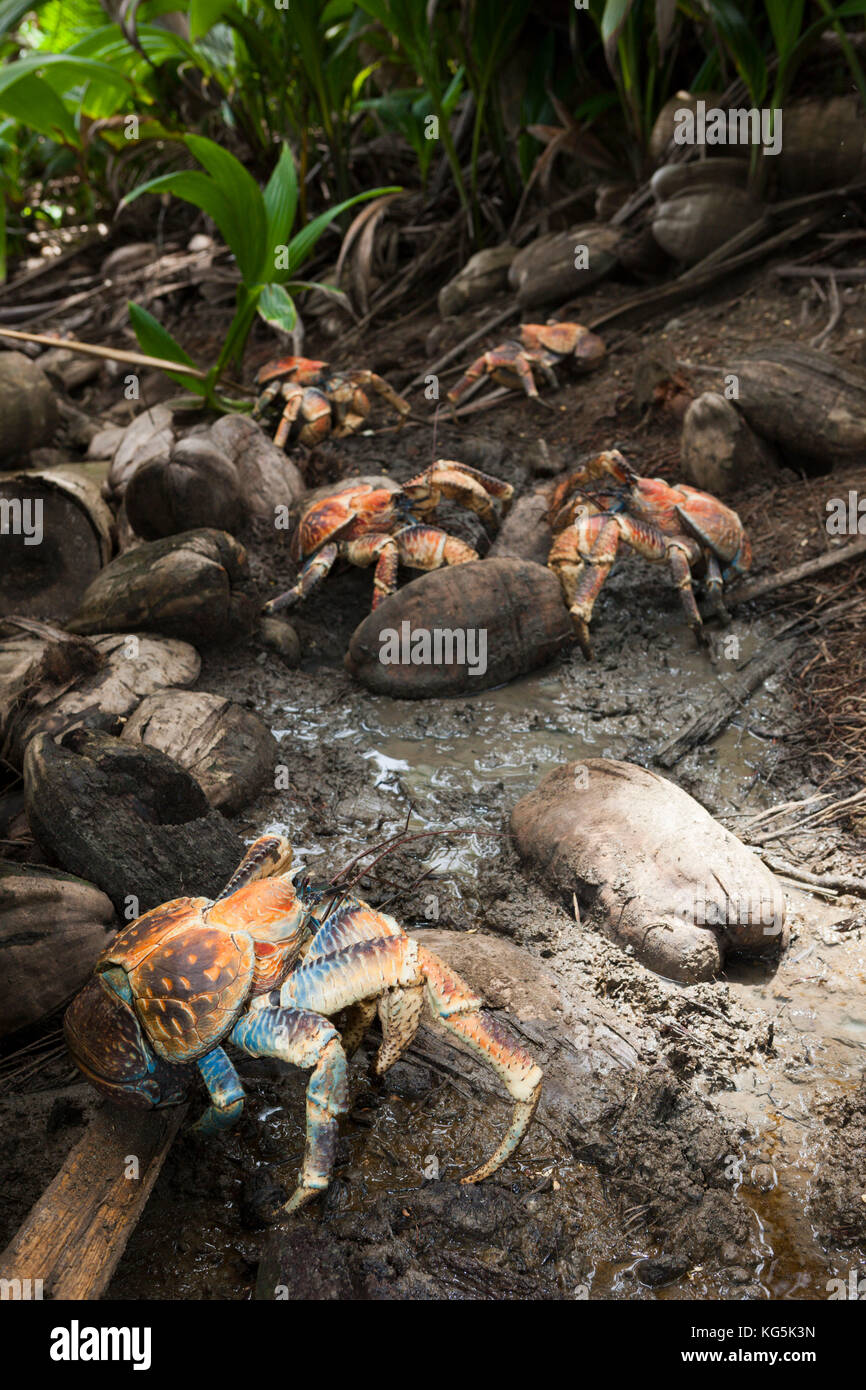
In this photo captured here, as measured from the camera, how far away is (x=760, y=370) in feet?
15.7

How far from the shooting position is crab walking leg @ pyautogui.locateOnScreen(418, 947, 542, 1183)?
2.01 m

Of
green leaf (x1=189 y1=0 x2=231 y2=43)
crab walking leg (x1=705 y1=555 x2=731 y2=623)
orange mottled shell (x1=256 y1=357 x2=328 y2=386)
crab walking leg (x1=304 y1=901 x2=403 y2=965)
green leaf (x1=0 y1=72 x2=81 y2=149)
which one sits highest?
green leaf (x1=189 y1=0 x2=231 y2=43)

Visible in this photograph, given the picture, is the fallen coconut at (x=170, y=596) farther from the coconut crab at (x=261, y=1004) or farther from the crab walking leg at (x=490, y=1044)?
the crab walking leg at (x=490, y=1044)

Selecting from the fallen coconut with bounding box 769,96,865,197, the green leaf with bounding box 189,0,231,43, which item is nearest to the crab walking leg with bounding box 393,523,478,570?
the fallen coconut with bounding box 769,96,865,197

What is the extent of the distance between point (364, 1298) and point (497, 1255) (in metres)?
0.30

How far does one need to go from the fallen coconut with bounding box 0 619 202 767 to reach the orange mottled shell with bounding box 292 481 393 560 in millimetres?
1010

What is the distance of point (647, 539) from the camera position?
4434 millimetres

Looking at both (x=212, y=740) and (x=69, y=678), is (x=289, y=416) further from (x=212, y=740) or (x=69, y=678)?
(x=212, y=740)

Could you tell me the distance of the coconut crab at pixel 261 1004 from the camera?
1901mm

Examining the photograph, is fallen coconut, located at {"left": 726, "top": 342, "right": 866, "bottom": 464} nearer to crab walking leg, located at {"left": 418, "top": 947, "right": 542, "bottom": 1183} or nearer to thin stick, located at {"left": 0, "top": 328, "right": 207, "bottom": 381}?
thin stick, located at {"left": 0, "top": 328, "right": 207, "bottom": 381}

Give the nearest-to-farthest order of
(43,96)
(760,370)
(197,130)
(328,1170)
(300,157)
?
1. (328,1170)
2. (760,370)
3. (43,96)
4. (300,157)
5. (197,130)

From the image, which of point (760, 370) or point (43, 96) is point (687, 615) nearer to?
point (760, 370)

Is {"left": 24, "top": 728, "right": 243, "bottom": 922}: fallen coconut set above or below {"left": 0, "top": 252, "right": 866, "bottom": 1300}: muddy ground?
above

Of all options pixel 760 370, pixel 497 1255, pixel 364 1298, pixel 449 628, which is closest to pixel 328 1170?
pixel 364 1298
